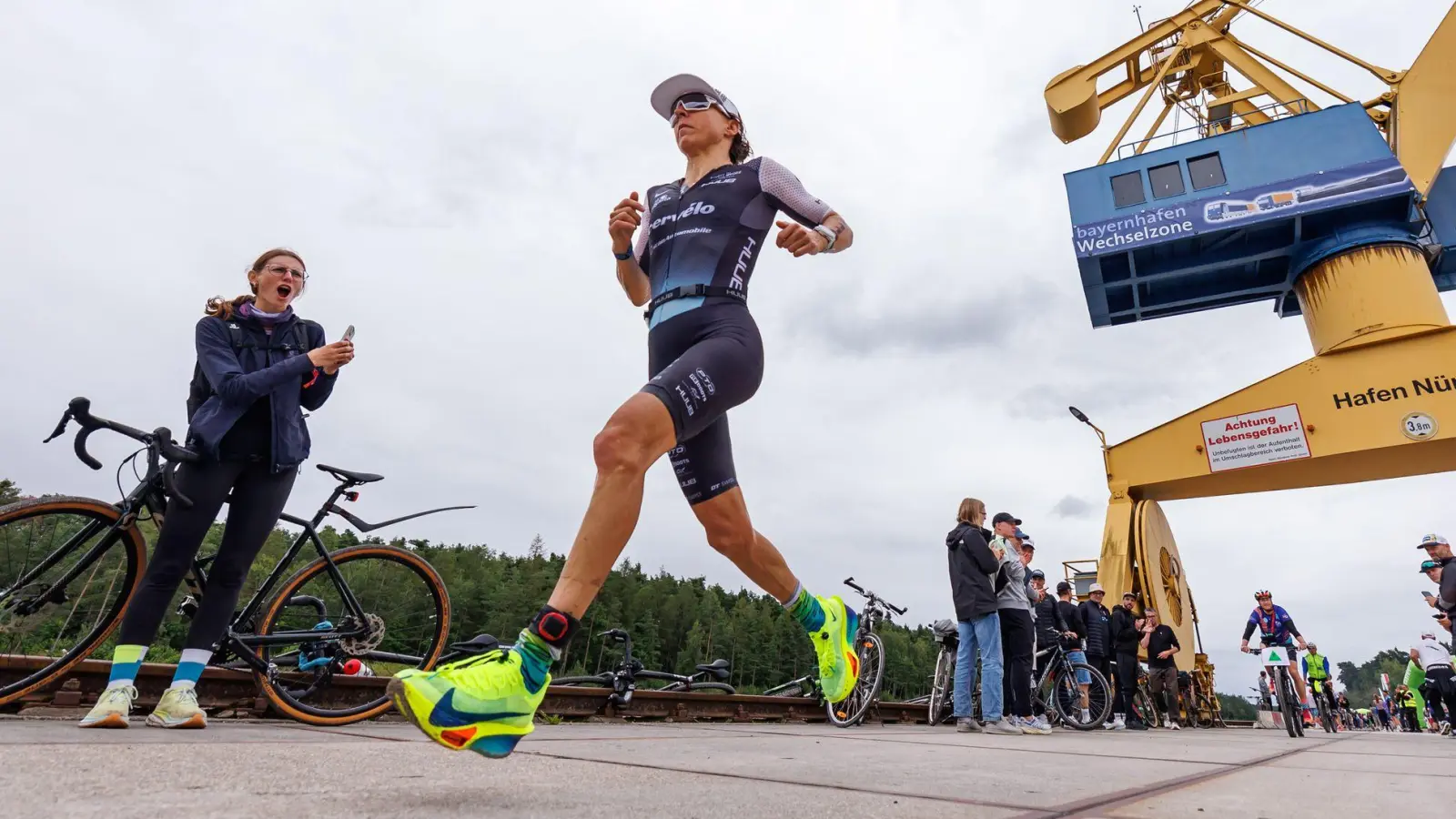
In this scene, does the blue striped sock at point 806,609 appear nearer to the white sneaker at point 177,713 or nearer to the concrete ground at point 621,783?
the concrete ground at point 621,783

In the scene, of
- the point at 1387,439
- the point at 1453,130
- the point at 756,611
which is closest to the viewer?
the point at 1387,439

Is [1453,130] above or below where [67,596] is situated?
above

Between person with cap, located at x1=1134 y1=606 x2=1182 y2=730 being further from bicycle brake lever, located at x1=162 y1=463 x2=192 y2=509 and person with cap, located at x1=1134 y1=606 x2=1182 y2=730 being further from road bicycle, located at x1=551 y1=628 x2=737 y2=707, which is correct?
bicycle brake lever, located at x1=162 y1=463 x2=192 y2=509

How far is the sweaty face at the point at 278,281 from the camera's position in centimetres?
344

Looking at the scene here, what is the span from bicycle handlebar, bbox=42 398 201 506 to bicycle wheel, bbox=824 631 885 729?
5.27 m

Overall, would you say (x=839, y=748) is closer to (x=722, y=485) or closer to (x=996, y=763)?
(x=996, y=763)

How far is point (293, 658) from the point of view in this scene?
3730 mm

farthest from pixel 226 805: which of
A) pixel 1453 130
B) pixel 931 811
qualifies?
pixel 1453 130

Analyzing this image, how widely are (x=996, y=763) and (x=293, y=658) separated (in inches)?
131

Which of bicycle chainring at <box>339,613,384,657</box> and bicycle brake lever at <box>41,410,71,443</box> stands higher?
bicycle brake lever at <box>41,410,71,443</box>

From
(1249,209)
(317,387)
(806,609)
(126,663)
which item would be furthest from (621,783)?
(1249,209)

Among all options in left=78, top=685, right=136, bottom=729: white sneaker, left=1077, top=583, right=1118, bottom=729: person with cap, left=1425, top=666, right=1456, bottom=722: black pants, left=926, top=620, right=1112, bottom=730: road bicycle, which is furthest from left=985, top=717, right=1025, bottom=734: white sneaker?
left=1425, top=666, right=1456, bottom=722: black pants

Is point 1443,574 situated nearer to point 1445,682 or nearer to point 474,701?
point 1445,682

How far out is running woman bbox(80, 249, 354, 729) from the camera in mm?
2959
